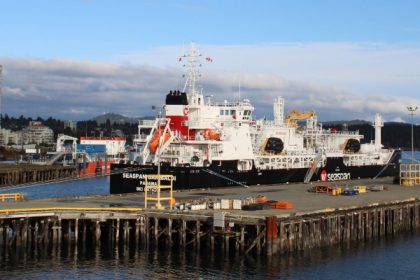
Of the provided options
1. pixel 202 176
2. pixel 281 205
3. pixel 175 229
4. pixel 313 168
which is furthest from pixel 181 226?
pixel 313 168

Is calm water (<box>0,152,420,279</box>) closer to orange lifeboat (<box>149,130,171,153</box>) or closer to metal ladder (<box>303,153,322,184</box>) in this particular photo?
orange lifeboat (<box>149,130,171,153</box>)

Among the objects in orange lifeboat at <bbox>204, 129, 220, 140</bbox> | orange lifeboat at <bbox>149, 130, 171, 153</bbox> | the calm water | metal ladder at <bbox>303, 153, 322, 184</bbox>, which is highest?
orange lifeboat at <bbox>204, 129, 220, 140</bbox>

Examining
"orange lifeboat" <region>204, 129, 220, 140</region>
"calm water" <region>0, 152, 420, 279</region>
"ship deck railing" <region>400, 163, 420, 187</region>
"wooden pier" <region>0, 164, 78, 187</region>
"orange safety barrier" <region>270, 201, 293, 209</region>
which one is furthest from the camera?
"wooden pier" <region>0, 164, 78, 187</region>

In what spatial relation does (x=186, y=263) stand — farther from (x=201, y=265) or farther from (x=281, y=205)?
(x=281, y=205)

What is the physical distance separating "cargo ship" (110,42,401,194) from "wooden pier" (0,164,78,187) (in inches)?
1244

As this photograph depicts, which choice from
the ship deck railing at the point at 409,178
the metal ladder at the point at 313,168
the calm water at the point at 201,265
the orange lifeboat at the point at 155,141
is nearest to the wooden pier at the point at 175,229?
the calm water at the point at 201,265

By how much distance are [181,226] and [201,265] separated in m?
5.27

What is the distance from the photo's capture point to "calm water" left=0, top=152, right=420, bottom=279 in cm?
3797

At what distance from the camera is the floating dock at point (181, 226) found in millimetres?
42781

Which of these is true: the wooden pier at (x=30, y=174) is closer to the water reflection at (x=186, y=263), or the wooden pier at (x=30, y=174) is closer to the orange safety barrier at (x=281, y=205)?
the water reflection at (x=186, y=263)

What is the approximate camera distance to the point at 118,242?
46.4 m

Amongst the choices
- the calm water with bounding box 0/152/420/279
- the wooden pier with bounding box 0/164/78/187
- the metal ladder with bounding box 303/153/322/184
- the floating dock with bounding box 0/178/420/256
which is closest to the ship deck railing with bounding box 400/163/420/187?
the metal ladder with bounding box 303/153/322/184

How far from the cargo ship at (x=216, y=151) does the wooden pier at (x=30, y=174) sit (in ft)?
104

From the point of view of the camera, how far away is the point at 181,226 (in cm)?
4491
